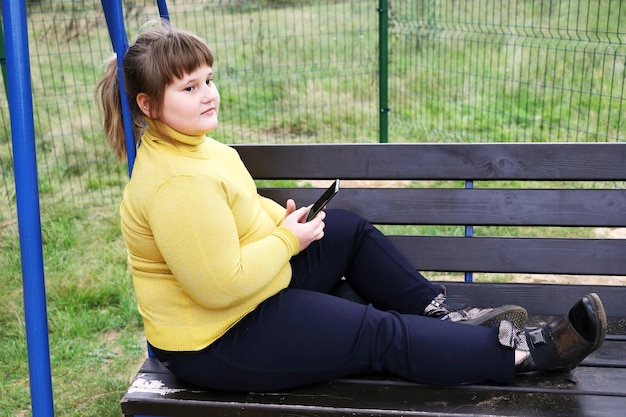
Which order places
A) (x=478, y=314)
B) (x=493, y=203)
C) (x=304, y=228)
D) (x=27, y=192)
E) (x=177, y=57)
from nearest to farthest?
1. (x=27, y=192)
2. (x=177, y=57)
3. (x=304, y=228)
4. (x=478, y=314)
5. (x=493, y=203)

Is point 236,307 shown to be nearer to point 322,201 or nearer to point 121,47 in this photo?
point 322,201

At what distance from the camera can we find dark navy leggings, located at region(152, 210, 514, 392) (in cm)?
193

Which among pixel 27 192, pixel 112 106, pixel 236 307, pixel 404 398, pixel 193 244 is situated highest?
pixel 112 106

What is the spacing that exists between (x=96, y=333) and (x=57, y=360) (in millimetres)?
261

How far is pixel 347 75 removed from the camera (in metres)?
6.51

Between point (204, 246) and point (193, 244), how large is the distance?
26 millimetres

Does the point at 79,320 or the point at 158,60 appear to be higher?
the point at 158,60

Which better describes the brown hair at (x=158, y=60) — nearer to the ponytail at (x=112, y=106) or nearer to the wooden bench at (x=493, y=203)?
the ponytail at (x=112, y=106)

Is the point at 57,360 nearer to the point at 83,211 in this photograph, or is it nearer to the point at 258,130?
the point at 83,211

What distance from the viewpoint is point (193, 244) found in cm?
178

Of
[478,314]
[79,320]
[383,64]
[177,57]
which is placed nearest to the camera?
[177,57]

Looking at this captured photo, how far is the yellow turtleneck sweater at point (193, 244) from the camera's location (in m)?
1.79

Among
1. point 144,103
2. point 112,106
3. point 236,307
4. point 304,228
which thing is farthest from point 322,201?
point 112,106

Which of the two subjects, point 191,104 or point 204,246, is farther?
point 191,104
